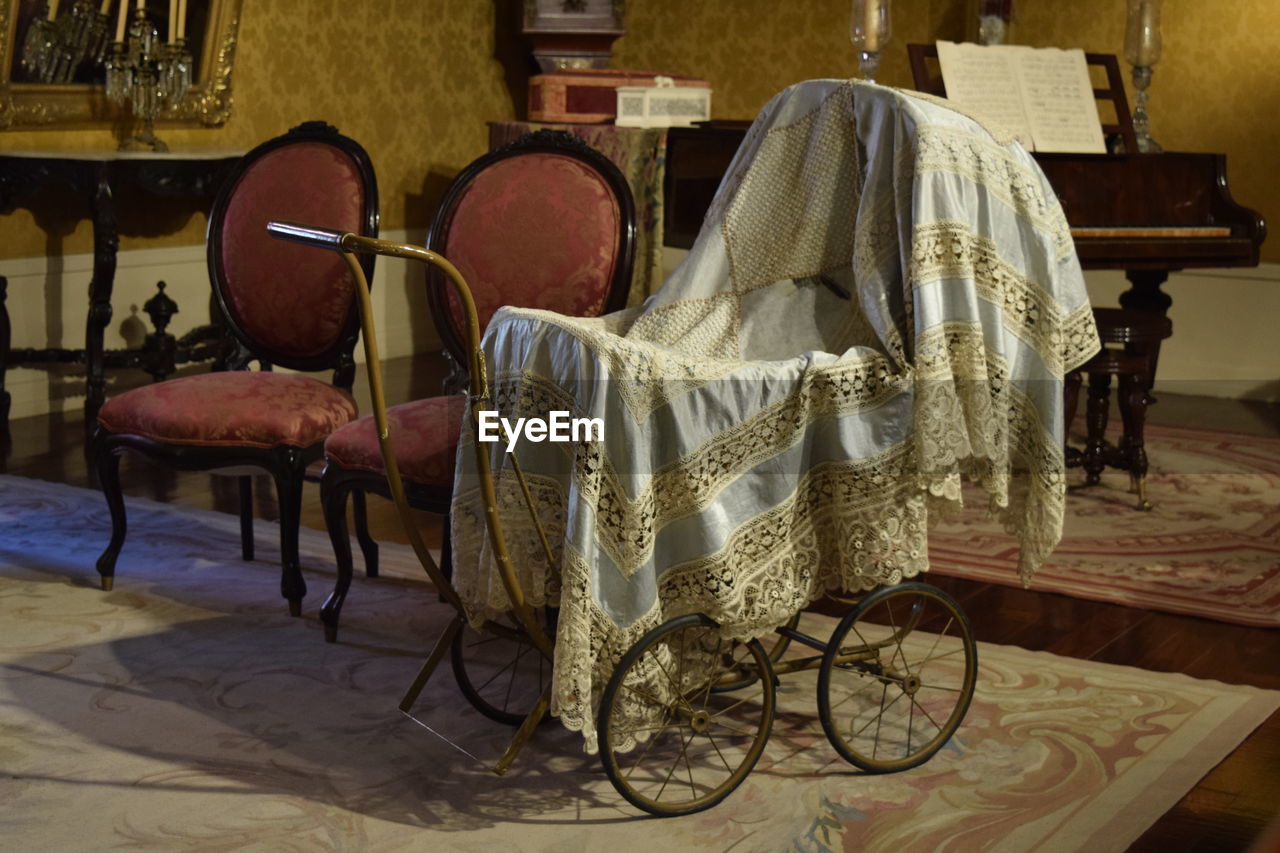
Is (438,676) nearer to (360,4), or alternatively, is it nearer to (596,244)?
(596,244)

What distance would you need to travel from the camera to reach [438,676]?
2.74m

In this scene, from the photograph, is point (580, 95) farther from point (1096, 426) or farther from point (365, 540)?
point (365, 540)

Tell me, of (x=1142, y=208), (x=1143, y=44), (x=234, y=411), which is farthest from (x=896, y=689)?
(x=1143, y=44)

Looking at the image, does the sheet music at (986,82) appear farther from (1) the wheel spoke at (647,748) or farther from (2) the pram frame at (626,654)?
(1) the wheel spoke at (647,748)

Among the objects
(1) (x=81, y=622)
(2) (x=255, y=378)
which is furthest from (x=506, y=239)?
(1) (x=81, y=622)

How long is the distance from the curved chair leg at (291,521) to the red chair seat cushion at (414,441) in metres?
0.13

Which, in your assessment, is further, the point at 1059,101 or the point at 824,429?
the point at 1059,101

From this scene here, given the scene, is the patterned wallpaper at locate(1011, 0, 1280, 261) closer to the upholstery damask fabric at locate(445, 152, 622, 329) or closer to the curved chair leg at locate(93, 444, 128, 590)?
the upholstery damask fabric at locate(445, 152, 622, 329)

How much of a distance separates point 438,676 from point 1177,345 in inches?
158

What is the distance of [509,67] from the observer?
6727mm

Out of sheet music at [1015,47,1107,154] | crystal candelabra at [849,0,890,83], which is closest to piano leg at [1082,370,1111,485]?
sheet music at [1015,47,1107,154]

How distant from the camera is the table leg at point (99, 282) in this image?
4.63 meters

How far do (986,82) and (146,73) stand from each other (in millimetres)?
2833

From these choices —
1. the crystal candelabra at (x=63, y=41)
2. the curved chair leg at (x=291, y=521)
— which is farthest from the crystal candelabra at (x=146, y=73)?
the curved chair leg at (x=291, y=521)
